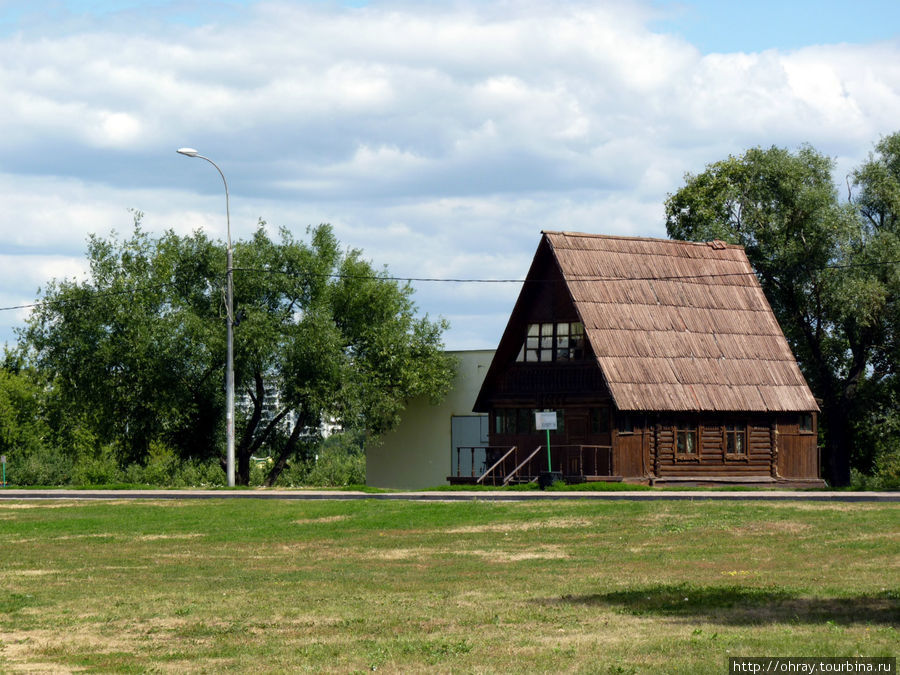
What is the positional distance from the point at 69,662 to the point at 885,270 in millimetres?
44376

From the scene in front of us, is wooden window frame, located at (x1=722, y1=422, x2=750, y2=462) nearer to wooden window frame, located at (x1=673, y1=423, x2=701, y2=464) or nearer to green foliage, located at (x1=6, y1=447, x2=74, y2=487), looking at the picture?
wooden window frame, located at (x1=673, y1=423, x2=701, y2=464)

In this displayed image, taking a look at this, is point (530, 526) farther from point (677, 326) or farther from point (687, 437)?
point (677, 326)

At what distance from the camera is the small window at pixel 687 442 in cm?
4222

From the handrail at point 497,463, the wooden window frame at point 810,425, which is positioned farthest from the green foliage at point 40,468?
the wooden window frame at point 810,425

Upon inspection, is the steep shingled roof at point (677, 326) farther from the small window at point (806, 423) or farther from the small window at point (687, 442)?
the small window at point (687, 442)

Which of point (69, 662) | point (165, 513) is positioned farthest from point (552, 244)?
point (69, 662)

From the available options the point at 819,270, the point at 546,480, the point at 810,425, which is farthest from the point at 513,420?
the point at 819,270

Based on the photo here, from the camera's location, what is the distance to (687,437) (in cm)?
4241

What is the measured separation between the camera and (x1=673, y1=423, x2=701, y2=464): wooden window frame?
42.2 metres

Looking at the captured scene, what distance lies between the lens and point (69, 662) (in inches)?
450

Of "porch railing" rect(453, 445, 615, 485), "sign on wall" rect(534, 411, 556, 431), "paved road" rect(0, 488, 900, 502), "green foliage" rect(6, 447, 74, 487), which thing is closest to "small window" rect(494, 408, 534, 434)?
"porch railing" rect(453, 445, 615, 485)

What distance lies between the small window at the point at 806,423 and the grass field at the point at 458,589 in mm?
19417

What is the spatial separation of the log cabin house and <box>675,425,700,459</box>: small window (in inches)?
1.4

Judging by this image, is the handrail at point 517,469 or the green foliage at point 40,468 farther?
the green foliage at point 40,468
